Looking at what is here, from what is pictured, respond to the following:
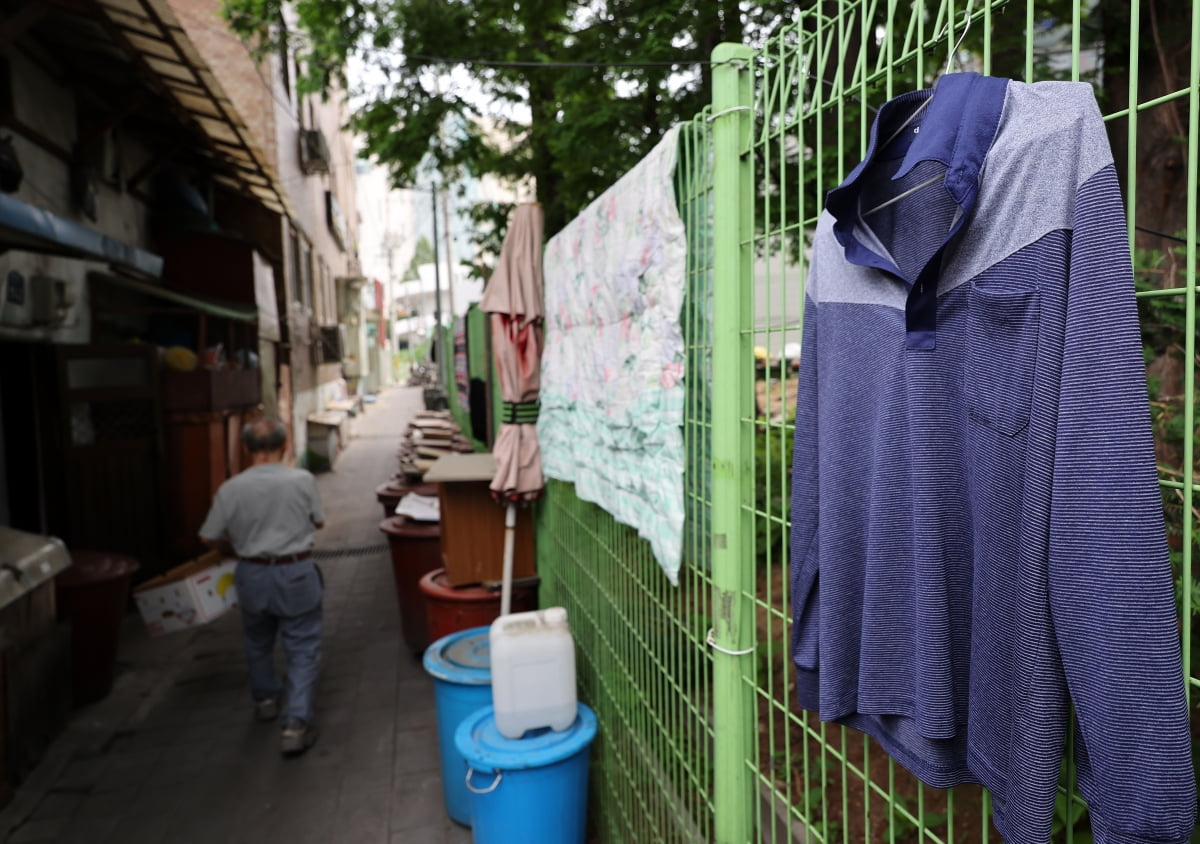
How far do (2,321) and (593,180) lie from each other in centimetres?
475

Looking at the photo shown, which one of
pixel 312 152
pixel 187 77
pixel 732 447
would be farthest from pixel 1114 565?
pixel 312 152

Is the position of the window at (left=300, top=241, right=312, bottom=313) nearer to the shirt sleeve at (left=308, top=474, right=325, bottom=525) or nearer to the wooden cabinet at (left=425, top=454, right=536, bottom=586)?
the shirt sleeve at (left=308, top=474, right=325, bottom=525)

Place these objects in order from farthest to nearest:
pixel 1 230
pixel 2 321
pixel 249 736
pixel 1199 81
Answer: pixel 2 321, pixel 249 736, pixel 1 230, pixel 1199 81

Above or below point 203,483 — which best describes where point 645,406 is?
above

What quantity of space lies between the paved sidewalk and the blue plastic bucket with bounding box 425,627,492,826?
Answer: 184mm

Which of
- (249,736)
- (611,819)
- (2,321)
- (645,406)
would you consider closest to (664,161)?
(645,406)

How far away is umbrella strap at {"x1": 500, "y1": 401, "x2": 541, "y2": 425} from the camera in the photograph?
14.2 ft

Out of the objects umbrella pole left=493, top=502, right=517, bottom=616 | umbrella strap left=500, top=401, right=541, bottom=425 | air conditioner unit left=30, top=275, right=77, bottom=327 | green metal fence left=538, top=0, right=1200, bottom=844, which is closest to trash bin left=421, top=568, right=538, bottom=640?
umbrella pole left=493, top=502, right=517, bottom=616

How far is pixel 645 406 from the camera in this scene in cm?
240

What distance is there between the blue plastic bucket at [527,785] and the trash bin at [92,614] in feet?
11.3

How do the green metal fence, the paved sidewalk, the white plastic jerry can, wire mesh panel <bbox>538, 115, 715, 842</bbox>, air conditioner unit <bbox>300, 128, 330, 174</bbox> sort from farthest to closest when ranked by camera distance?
air conditioner unit <bbox>300, 128, 330, 174</bbox>, the paved sidewalk, the white plastic jerry can, wire mesh panel <bbox>538, 115, 715, 842</bbox>, the green metal fence

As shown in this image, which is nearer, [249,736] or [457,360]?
[249,736]

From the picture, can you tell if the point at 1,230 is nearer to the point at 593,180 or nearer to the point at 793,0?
the point at 593,180

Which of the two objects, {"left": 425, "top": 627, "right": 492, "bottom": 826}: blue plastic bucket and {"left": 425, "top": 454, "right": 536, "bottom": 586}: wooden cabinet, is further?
{"left": 425, "top": 454, "right": 536, "bottom": 586}: wooden cabinet
